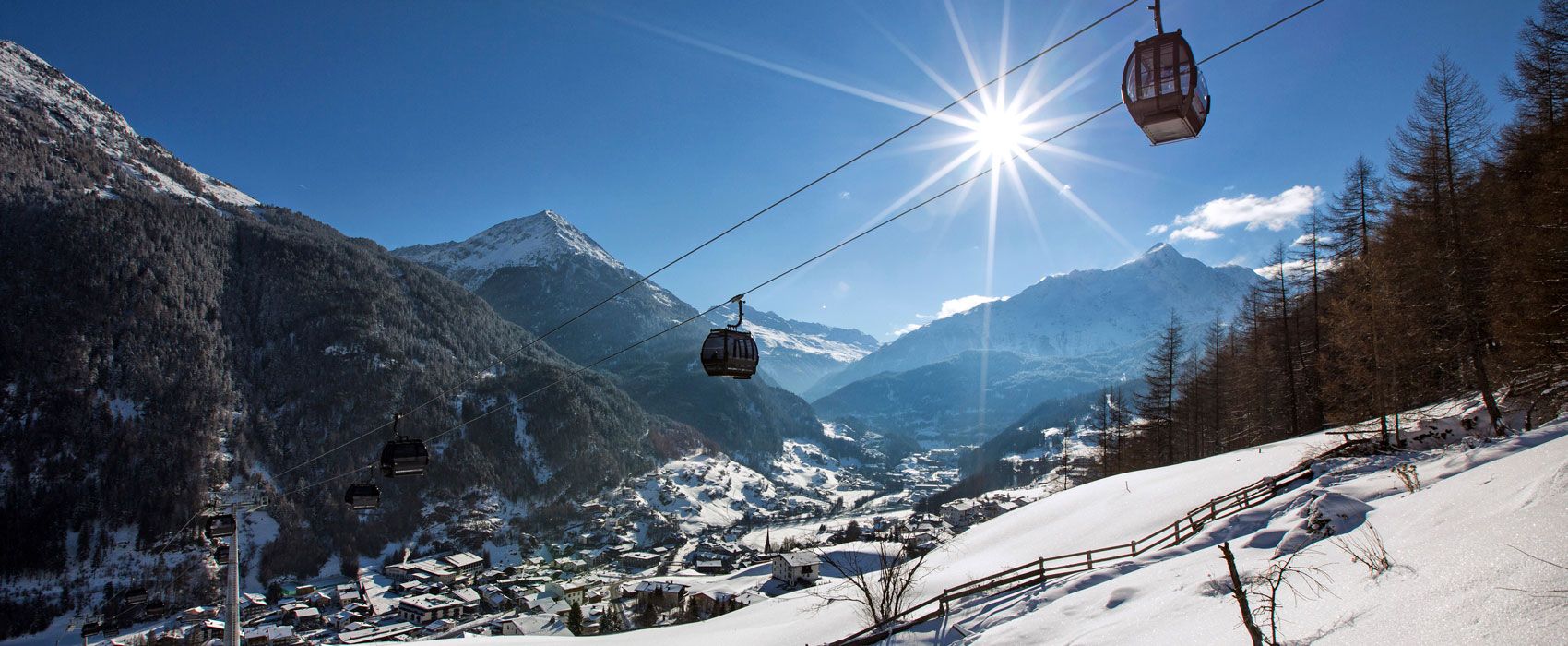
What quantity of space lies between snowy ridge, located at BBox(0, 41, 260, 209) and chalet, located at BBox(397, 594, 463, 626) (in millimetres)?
142804

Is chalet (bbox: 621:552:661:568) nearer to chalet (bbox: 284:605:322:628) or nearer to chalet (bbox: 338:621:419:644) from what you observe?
chalet (bbox: 338:621:419:644)

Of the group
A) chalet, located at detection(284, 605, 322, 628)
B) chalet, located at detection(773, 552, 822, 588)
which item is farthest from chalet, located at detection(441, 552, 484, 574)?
chalet, located at detection(773, 552, 822, 588)

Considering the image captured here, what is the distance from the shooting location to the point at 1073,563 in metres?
18.5

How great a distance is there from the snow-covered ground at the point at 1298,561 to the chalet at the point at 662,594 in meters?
30.4

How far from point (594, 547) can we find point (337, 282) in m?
98.1

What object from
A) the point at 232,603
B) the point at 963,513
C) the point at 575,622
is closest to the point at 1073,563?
the point at 232,603

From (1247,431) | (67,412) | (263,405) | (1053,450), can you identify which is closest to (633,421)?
(263,405)

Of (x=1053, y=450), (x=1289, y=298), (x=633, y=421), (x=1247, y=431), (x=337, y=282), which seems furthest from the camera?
(x=1053, y=450)

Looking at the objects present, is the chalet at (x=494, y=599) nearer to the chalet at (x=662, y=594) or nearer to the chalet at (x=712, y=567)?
the chalet at (x=712, y=567)

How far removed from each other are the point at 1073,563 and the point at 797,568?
107 ft

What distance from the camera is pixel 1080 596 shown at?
14.3 metres

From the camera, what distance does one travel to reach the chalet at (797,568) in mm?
47475

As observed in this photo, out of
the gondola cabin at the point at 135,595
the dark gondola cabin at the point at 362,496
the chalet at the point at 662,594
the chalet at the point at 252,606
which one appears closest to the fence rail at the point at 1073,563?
the dark gondola cabin at the point at 362,496

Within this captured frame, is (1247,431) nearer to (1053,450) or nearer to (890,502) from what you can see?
(890,502)
